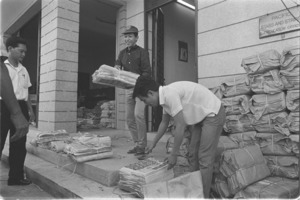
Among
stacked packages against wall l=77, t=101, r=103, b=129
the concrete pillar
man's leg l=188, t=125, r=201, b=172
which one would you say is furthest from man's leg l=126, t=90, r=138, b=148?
stacked packages against wall l=77, t=101, r=103, b=129

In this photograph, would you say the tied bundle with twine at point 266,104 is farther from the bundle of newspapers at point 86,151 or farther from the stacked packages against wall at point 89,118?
the stacked packages against wall at point 89,118

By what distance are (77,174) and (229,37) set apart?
124 inches

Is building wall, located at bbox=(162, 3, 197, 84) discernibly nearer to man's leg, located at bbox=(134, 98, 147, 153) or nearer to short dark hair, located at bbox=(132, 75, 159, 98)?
man's leg, located at bbox=(134, 98, 147, 153)

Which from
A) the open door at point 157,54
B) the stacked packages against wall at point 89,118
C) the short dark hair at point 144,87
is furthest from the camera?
the stacked packages against wall at point 89,118

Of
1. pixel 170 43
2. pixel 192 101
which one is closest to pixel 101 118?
pixel 170 43

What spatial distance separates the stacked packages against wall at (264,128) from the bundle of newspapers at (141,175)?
0.64 meters

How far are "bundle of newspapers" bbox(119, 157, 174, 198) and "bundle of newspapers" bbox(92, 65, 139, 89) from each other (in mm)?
1283

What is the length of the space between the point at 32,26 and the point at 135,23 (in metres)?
5.38

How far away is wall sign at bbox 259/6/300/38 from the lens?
3.04 metres

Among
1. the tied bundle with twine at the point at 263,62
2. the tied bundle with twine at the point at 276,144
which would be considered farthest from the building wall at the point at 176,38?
the tied bundle with twine at the point at 276,144

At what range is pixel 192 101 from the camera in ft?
7.86

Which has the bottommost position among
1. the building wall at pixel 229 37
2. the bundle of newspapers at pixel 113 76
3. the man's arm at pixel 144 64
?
the bundle of newspapers at pixel 113 76

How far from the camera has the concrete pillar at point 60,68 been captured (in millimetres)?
5027

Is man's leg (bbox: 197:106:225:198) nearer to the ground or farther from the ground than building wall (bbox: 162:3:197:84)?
nearer to the ground
